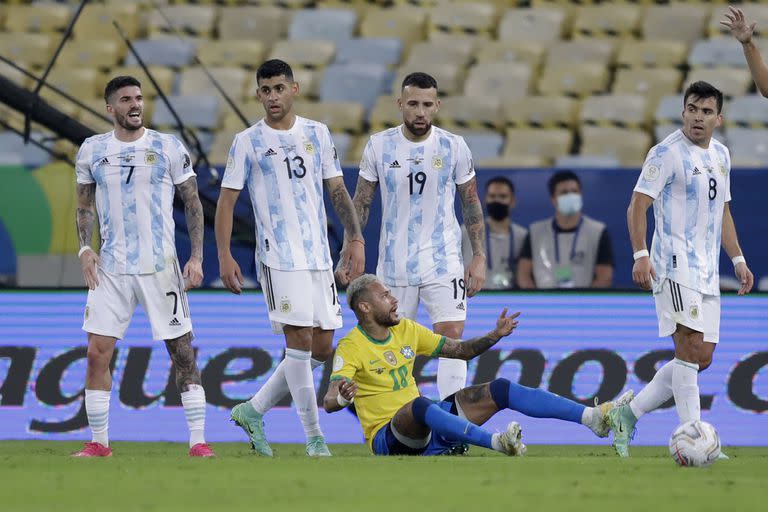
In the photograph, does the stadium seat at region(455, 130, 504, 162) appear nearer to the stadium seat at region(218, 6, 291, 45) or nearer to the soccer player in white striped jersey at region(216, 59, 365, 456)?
the stadium seat at region(218, 6, 291, 45)

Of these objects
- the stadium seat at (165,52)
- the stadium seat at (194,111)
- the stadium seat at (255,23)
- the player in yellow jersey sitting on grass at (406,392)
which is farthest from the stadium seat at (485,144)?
the player in yellow jersey sitting on grass at (406,392)

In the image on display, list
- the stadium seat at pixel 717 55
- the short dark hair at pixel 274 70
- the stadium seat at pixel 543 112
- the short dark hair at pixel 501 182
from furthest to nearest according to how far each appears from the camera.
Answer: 1. the stadium seat at pixel 717 55
2. the stadium seat at pixel 543 112
3. the short dark hair at pixel 501 182
4. the short dark hair at pixel 274 70

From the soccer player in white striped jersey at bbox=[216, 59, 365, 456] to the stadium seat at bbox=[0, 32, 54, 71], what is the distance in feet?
35.8

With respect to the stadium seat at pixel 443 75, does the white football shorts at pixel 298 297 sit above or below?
below

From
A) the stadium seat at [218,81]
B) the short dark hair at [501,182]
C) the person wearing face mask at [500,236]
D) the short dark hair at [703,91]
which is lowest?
the person wearing face mask at [500,236]

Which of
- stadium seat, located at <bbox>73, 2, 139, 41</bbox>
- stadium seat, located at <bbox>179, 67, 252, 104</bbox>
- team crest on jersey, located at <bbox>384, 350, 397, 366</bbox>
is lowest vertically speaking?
team crest on jersey, located at <bbox>384, 350, 397, 366</bbox>

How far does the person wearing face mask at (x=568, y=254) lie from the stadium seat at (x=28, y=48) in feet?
30.1

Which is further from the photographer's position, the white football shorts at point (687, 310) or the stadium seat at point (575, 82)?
the stadium seat at point (575, 82)

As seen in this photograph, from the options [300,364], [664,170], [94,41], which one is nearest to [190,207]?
[300,364]

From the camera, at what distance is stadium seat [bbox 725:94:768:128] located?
16000 mm

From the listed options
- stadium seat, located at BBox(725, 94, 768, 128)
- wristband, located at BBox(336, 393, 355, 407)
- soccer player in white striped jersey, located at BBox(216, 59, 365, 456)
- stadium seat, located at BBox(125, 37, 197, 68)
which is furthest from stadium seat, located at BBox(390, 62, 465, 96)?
wristband, located at BBox(336, 393, 355, 407)

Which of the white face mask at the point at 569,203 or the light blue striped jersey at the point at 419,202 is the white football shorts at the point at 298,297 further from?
the white face mask at the point at 569,203

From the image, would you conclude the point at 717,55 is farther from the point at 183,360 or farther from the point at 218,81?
the point at 183,360

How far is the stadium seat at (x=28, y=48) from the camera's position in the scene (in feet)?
64.1
